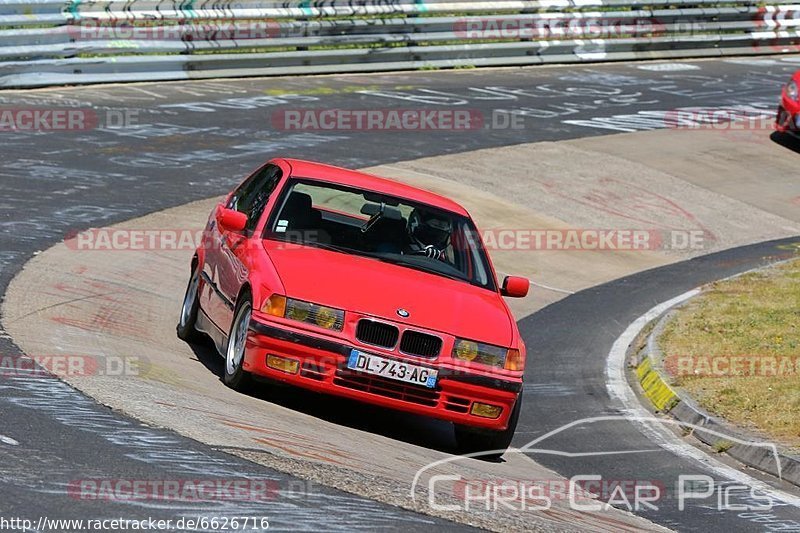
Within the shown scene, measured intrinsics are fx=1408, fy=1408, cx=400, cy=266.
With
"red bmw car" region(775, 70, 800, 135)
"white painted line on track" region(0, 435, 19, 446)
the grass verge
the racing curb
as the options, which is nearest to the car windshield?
the racing curb

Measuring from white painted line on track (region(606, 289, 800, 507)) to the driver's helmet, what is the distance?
6.68 feet

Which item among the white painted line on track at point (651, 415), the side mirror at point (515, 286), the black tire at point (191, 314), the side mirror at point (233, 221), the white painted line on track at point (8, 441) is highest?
the side mirror at point (233, 221)

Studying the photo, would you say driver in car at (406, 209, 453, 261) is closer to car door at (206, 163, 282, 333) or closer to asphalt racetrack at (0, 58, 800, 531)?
car door at (206, 163, 282, 333)

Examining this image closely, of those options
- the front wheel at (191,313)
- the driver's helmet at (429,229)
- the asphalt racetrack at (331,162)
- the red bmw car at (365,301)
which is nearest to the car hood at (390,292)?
the red bmw car at (365,301)

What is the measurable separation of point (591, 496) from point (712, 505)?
28.3 inches

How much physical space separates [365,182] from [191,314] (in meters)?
1.63

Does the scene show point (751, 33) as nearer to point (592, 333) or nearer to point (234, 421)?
point (592, 333)

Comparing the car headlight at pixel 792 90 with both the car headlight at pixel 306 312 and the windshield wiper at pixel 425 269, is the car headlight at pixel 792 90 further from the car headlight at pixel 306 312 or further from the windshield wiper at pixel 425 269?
the car headlight at pixel 306 312

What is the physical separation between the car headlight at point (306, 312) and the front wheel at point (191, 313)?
6.12 ft

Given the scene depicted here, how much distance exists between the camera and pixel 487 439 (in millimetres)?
8742

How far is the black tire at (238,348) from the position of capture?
8.55 meters

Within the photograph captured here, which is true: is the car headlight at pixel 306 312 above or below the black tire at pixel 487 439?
above

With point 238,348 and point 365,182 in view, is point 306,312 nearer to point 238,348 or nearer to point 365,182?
point 238,348

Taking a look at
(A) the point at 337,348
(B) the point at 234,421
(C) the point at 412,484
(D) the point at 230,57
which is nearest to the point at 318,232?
(A) the point at 337,348
